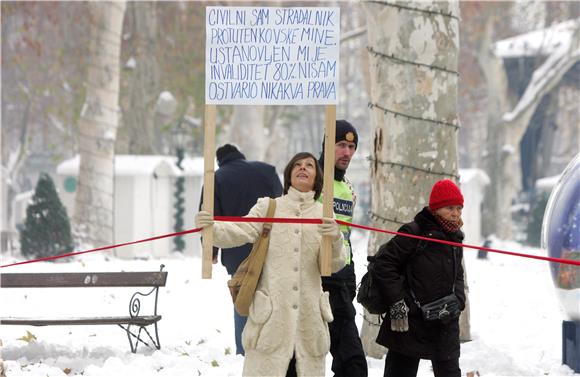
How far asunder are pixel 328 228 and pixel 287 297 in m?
0.45

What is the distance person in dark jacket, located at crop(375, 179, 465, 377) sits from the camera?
7.33 meters

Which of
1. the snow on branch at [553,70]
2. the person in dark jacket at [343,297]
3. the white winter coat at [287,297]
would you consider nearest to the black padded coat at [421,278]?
the white winter coat at [287,297]

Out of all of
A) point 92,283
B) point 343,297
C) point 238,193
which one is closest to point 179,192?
point 92,283

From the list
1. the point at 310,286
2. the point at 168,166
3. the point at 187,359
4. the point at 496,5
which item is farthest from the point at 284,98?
the point at 496,5

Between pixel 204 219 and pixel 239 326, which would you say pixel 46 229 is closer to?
pixel 239 326

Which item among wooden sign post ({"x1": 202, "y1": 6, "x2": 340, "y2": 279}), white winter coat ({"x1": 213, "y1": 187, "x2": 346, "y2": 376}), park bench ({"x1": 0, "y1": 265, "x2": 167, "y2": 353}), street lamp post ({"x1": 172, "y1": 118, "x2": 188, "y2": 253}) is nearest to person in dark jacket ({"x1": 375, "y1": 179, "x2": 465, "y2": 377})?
white winter coat ({"x1": 213, "y1": 187, "x2": 346, "y2": 376})

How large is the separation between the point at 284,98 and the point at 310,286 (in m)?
1.12

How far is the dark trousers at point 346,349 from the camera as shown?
7.78 meters

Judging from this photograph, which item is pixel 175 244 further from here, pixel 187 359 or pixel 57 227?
pixel 187 359

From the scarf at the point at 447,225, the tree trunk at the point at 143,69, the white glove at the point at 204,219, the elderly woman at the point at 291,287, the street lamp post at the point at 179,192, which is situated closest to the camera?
the white glove at the point at 204,219

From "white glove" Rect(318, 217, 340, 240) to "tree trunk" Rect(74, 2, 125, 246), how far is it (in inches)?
773

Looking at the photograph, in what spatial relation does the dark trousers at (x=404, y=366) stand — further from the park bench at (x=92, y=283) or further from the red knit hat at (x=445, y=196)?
the park bench at (x=92, y=283)

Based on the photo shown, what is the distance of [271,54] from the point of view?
7.59m

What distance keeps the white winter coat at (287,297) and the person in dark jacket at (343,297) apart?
1.64ft
